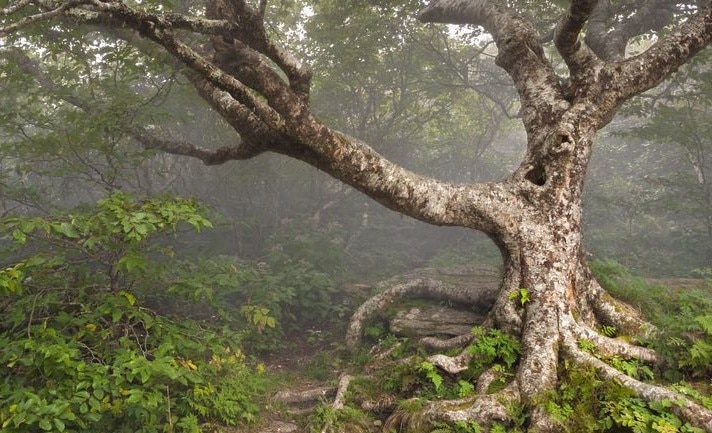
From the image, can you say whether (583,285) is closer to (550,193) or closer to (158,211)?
(550,193)

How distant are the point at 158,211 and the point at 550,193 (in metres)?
5.34

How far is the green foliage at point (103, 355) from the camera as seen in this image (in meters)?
4.08

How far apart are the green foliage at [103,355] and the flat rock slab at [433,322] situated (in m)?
2.84

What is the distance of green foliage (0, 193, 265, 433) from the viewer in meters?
4.08

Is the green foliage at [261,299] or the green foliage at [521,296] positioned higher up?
the green foliage at [521,296]

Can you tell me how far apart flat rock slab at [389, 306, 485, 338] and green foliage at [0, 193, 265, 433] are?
2.84 m

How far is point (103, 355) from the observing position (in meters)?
4.95

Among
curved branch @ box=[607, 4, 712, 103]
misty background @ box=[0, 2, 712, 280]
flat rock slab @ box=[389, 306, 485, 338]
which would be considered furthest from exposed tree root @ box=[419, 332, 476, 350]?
misty background @ box=[0, 2, 712, 280]

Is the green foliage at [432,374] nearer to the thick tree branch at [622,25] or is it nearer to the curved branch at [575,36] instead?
the curved branch at [575,36]

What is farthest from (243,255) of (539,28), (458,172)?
(458,172)

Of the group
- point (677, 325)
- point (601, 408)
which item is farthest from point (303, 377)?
point (677, 325)

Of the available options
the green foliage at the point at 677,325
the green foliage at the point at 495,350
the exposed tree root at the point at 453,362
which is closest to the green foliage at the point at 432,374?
the exposed tree root at the point at 453,362

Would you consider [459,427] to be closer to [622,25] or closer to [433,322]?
[433,322]

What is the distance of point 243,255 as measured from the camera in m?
13.7
